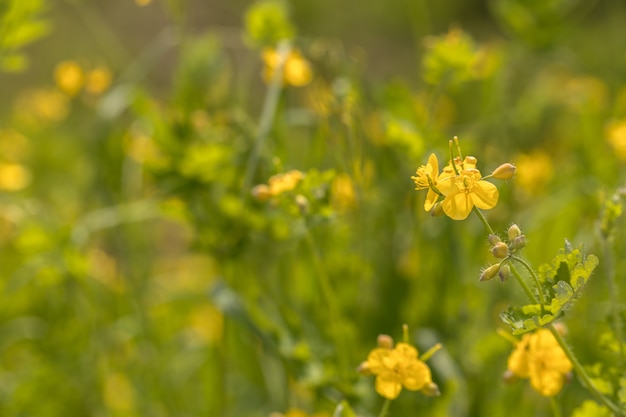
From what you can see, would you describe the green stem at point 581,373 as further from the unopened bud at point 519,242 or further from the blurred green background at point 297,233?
the blurred green background at point 297,233

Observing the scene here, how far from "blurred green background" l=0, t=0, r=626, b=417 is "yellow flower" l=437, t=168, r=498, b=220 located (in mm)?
248

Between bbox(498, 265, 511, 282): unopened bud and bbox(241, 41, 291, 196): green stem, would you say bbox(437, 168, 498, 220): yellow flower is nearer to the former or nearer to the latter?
bbox(498, 265, 511, 282): unopened bud

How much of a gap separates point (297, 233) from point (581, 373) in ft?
1.71

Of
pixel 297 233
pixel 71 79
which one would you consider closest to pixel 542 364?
pixel 297 233

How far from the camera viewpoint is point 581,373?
0.62m

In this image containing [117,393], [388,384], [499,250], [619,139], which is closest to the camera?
[499,250]

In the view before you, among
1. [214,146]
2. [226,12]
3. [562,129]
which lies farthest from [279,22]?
[226,12]

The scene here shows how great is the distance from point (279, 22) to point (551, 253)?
1.90ft

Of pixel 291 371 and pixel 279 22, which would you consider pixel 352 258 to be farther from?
pixel 279 22

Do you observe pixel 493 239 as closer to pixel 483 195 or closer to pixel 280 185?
pixel 483 195

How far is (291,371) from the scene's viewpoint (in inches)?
40.1

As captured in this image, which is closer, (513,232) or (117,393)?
(513,232)

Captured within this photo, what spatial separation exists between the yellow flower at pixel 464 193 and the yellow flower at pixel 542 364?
18 centimetres

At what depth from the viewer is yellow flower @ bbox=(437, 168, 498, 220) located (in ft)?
1.91
